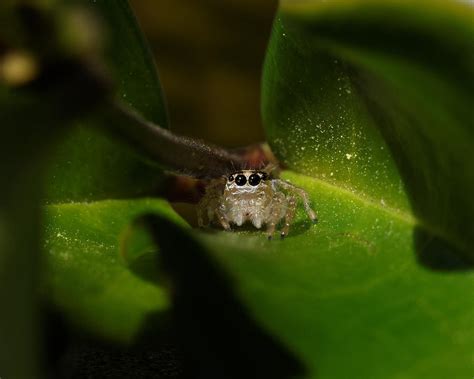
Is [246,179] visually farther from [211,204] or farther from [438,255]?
[438,255]

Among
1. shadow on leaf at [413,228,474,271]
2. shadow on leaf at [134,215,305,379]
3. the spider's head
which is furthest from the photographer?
the spider's head

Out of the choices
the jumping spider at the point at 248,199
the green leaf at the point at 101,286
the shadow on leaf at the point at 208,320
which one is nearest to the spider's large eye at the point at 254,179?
the jumping spider at the point at 248,199

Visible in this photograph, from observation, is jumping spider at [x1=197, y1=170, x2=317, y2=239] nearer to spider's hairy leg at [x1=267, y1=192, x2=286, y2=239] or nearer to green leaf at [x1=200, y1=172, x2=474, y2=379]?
spider's hairy leg at [x1=267, y1=192, x2=286, y2=239]

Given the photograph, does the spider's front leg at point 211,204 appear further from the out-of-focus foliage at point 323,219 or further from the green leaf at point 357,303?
the green leaf at point 357,303

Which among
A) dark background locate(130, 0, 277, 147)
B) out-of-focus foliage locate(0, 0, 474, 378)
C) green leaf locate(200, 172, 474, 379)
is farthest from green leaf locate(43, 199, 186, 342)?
dark background locate(130, 0, 277, 147)

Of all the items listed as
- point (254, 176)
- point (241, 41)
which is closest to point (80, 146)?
point (254, 176)

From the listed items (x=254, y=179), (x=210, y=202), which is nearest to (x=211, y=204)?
(x=210, y=202)
